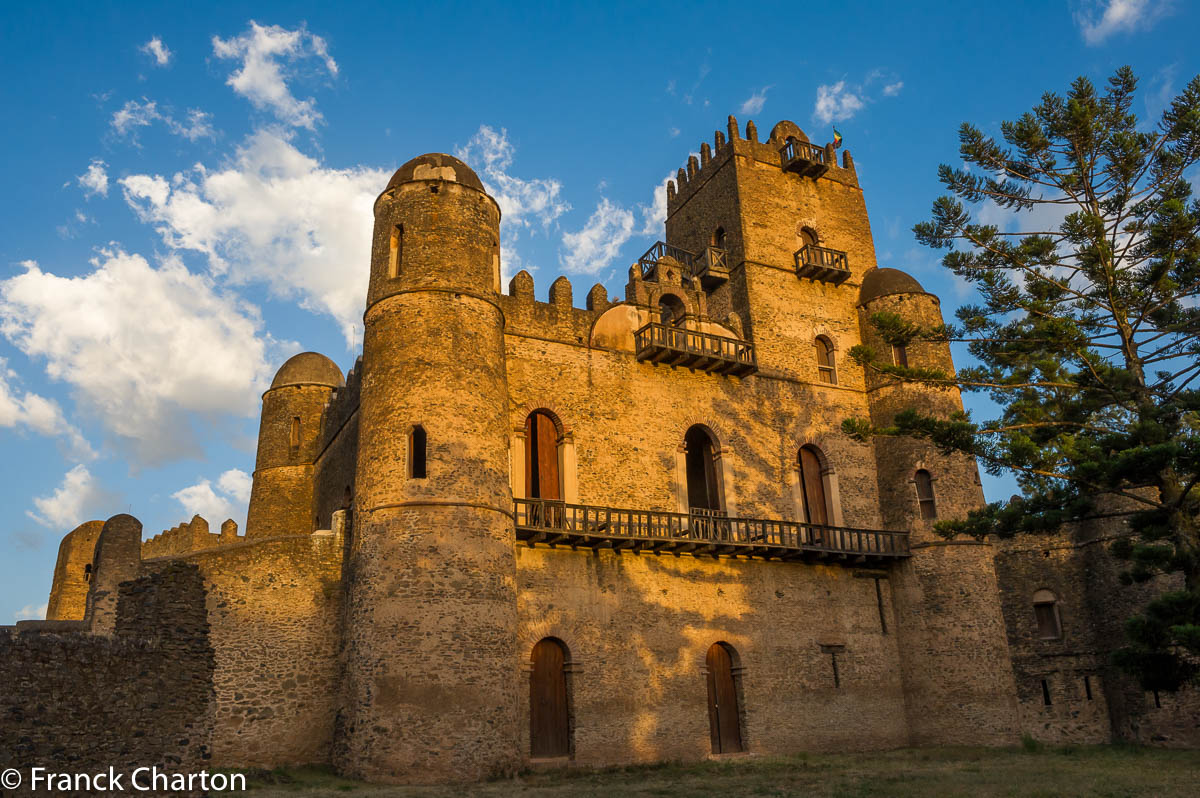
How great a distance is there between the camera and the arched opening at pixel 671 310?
24.3 metres

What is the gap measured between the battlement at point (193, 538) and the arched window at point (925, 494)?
1886 cm

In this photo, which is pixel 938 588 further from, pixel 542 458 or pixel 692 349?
pixel 542 458

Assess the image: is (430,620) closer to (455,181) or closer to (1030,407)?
(455,181)

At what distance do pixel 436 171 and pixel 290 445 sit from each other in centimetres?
1081

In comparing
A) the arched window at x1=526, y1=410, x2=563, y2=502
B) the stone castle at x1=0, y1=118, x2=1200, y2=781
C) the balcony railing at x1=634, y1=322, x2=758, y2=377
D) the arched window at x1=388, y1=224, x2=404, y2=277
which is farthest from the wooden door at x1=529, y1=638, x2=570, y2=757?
the arched window at x1=388, y1=224, x2=404, y2=277

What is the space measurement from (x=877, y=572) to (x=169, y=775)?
16.8m

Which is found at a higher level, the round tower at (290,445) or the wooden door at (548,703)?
the round tower at (290,445)

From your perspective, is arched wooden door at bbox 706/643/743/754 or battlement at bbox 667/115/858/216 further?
battlement at bbox 667/115/858/216

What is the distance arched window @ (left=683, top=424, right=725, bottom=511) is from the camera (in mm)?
23078

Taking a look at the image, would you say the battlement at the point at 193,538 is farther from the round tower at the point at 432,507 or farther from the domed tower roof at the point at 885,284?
the domed tower roof at the point at 885,284

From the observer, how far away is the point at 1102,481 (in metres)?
16.3

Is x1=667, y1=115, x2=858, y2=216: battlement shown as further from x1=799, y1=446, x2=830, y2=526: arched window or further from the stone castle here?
x1=799, y1=446, x2=830, y2=526: arched window

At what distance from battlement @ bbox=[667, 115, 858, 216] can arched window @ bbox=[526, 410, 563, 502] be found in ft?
37.2

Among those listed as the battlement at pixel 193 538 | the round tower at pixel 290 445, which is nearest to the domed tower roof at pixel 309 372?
the round tower at pixel 290 445
